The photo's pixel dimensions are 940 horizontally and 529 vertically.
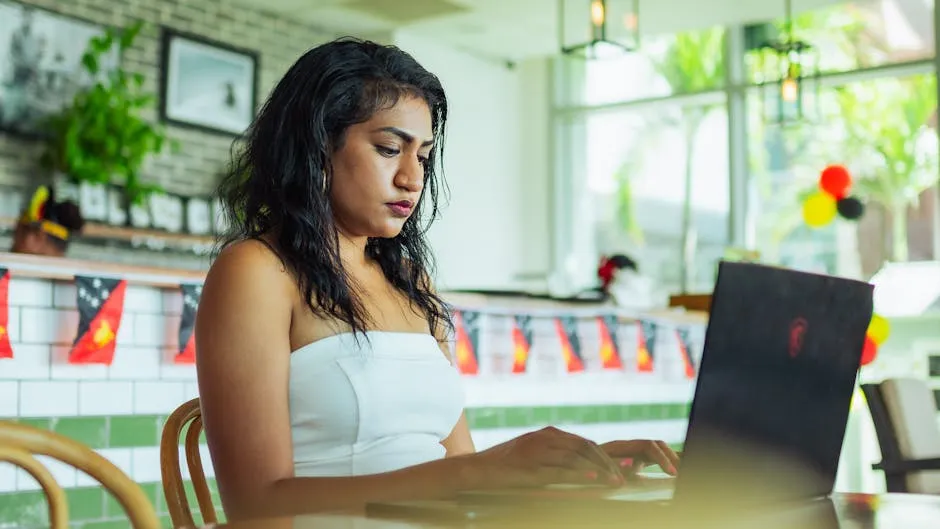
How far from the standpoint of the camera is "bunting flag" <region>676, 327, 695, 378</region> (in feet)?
16.5

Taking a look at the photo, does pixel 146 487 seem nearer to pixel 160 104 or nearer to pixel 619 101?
pixel 160 104

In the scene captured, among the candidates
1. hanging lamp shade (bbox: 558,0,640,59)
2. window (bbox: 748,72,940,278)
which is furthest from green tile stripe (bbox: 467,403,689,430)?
window (bbox: 748,72,940,278)

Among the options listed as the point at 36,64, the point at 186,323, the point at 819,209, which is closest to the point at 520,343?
the point at 186,323

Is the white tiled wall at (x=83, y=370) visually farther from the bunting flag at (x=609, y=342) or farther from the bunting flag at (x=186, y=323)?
the bunting flag at (x=609, y=342)

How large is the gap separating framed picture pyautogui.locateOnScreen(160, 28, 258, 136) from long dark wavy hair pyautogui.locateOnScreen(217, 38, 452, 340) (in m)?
5.03

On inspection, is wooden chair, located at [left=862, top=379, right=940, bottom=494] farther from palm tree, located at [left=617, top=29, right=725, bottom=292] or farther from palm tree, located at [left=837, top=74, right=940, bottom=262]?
palm tree, located at [left=617, top=29, right=725, bottom=292]

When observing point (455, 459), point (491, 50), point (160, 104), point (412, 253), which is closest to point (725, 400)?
point (455, 459)

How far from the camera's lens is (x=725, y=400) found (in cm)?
99

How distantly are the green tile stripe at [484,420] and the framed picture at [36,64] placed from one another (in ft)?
10.3

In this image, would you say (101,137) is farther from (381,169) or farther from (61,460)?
(61,460)

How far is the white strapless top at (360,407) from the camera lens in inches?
56.4

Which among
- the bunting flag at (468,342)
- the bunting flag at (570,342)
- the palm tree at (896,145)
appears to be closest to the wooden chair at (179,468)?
the bunting flag at (468,342)

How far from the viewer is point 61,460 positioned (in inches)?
40.8

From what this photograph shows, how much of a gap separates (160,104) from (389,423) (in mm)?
5289
